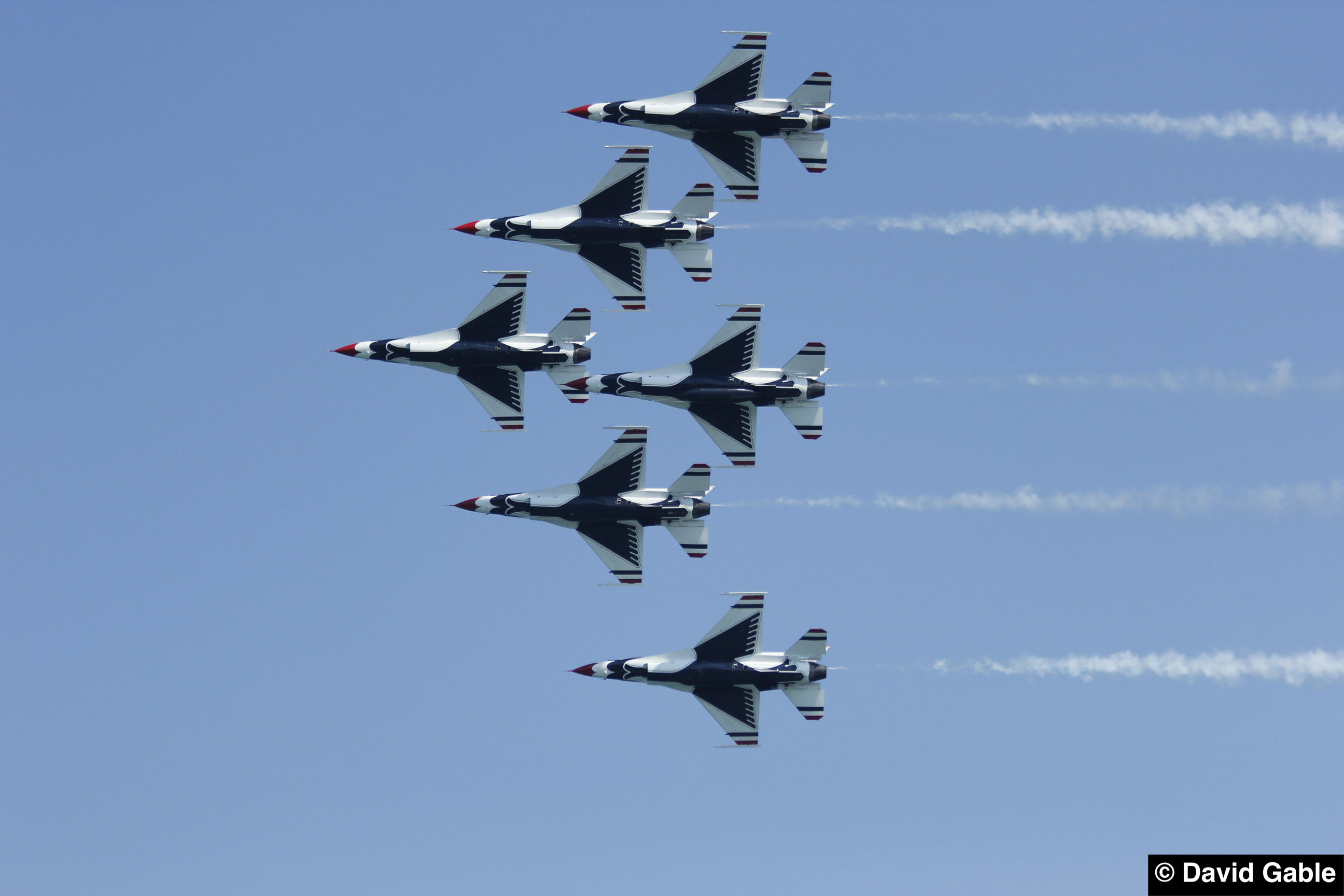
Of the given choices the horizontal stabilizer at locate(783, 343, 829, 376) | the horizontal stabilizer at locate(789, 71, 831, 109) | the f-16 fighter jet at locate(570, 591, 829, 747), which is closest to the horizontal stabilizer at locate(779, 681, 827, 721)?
the f-16 fighter jet at locate(570, 591, 829, 747)

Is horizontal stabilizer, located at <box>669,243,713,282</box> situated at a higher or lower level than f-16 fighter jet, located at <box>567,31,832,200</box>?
lower

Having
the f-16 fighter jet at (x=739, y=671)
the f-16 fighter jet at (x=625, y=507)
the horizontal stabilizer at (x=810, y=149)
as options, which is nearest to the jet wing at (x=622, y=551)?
the f-16 fighter jet at (x=625, y=507)

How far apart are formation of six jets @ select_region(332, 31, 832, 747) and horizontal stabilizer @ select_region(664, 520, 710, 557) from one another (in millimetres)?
56

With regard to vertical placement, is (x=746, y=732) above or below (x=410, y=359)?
below

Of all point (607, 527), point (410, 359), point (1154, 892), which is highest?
point (410, 359)

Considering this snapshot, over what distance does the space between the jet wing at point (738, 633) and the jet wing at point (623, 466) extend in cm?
754

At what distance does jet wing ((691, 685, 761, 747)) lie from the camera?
109688mm

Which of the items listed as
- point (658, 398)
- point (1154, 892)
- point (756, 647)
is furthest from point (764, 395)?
point (1154, 892)

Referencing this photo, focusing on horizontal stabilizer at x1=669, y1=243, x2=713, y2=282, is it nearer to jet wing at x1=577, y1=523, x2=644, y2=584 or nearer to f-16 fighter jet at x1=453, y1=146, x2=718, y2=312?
f-16 fighter jet at x1=453, y1=146, x2=718, y2=312

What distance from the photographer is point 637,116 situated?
111812mm

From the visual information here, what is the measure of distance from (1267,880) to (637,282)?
1599 inches

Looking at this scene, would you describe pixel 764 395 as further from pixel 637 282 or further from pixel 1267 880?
pixel 1267 880

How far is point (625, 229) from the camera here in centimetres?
11050

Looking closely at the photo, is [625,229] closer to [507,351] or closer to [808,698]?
[507,351]
